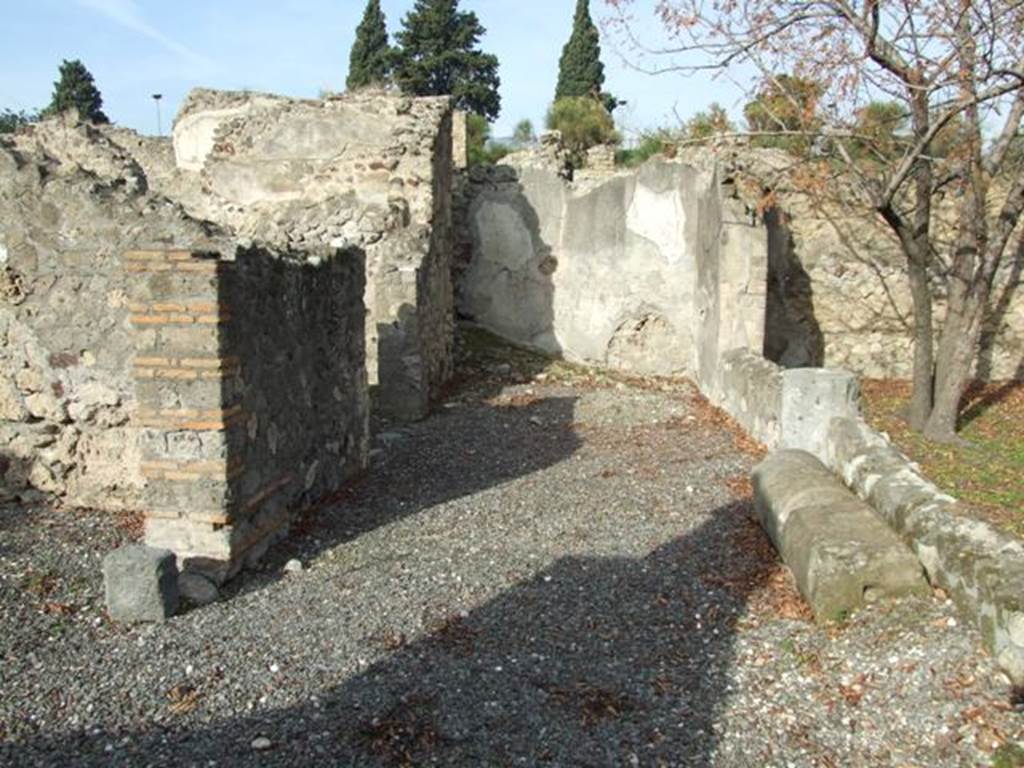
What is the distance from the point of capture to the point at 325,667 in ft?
12.2

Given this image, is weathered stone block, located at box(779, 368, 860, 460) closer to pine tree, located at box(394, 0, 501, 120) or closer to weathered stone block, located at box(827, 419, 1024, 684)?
weathered stone block, located at box(827, 419, 1024, 684)

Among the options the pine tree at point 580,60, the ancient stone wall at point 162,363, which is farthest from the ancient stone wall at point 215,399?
the pine tree at point 580,60

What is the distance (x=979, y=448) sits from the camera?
8891mm

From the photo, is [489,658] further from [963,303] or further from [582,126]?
[582,126]

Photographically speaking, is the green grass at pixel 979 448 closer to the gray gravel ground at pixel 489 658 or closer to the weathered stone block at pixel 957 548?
the weathered stone block at pixel 957 548

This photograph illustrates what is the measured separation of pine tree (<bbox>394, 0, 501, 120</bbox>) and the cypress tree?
5.46m

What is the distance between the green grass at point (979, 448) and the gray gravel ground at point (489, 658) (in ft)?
7.31

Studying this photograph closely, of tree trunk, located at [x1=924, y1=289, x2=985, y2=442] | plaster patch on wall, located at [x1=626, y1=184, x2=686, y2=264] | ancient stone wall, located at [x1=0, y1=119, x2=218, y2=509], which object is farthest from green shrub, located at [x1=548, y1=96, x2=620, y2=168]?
ancient stone wall, located at [x1=0, y1=119, x2=218, y2=509]

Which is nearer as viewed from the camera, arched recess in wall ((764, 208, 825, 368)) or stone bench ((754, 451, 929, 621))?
stone bench ((754, 451, 929, 621))

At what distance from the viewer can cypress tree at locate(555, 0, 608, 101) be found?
124 ft

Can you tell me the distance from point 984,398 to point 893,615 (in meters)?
9.03

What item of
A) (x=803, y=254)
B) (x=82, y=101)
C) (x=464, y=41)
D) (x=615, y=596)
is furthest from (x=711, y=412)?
(x=82, y=101)

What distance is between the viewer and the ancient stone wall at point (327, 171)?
431 inches

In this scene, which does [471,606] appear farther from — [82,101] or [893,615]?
[82,101]
